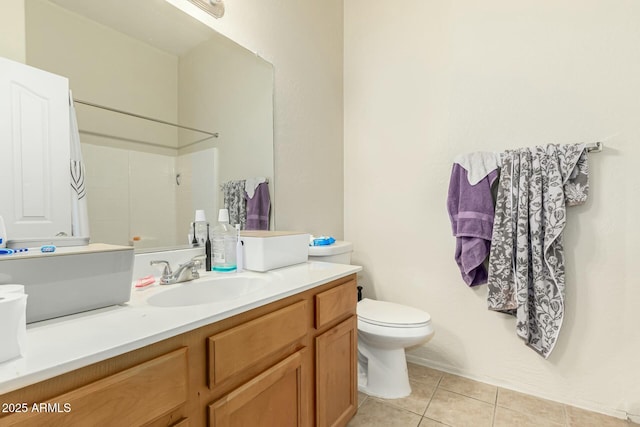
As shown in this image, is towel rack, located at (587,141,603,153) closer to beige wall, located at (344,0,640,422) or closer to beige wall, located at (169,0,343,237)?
beige wall, located at (344,0,640,422)

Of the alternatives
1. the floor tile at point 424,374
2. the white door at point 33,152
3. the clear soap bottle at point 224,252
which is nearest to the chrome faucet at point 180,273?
the clear soap bottle at point 224,252

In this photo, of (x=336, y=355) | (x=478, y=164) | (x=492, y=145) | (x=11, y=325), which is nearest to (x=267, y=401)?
(x=336, y=355)

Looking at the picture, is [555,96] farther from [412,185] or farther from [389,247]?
[389,247]

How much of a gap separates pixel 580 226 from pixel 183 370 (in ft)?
6.35

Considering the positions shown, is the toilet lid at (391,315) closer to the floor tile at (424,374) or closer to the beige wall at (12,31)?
the floor tile at (424,374)

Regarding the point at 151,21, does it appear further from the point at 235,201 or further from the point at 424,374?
the point at 424,374

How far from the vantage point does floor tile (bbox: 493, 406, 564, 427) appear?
150 centimetres

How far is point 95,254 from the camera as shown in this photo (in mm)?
764

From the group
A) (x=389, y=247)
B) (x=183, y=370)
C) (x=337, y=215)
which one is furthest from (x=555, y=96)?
(x=183, y=370)

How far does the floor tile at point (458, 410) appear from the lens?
4.99 feet

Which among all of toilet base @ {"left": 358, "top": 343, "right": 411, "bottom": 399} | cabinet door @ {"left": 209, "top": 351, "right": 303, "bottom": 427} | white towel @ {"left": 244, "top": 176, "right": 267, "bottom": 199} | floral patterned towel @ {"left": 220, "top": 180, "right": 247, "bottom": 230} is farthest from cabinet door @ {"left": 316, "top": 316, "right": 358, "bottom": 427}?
white towel @ {"left": 244, "top": 176, "right": 267, "bottom": 199}

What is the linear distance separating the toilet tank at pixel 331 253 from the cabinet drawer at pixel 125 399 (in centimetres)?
103

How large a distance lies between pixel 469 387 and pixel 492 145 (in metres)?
1.45

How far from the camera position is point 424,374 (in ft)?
6.48
